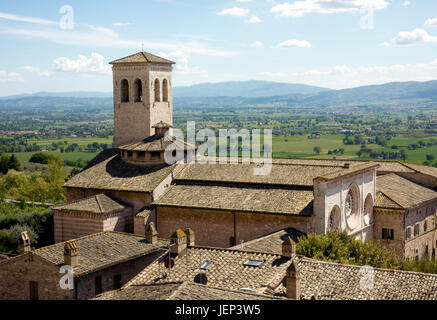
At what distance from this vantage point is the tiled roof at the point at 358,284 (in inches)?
699

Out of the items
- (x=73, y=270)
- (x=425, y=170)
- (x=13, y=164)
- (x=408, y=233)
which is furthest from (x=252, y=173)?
(x=13, y=164)

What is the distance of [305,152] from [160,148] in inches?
3286

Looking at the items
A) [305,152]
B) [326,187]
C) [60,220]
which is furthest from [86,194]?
[305,152]

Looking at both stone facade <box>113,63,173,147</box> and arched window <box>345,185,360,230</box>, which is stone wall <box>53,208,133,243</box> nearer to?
stone facade <box>113,63,173,147</box>

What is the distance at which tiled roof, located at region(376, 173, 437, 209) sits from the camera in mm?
33281

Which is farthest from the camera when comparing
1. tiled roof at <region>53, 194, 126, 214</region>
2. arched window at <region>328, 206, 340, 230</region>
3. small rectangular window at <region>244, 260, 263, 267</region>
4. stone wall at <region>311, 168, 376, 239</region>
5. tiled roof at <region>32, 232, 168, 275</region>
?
tiled roof at <region>53, 194, 126, 214</region>

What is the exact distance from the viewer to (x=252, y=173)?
1208 inches

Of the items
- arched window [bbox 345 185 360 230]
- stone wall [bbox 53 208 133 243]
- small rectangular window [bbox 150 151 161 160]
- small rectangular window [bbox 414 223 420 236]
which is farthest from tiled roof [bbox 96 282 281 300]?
small rectangular window [bbox 414 223 420 236]

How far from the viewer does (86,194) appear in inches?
1273

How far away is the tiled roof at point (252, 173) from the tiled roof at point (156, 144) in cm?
133

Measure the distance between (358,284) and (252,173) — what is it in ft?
42.2

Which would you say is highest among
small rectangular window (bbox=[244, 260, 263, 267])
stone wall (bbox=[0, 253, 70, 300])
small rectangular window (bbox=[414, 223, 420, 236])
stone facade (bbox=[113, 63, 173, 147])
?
stone facade (bbox=[113, 63, 173, 147])

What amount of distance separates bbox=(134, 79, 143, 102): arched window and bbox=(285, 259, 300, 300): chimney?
20.8 meters

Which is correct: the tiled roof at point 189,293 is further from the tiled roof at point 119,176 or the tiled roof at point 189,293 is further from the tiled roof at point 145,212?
the tiled roof at point 119,176
